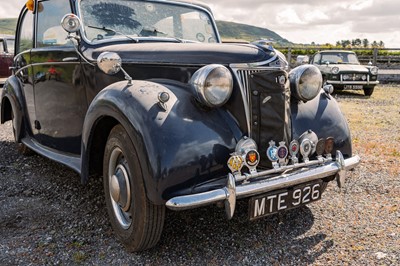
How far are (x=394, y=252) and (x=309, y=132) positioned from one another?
95 centimetres

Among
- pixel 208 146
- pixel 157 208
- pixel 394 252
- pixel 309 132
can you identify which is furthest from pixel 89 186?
pixel 394 252

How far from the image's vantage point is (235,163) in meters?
2.21

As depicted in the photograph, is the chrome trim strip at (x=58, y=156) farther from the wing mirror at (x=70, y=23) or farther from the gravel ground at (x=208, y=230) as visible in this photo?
the wing mirror at (x=70, y=23)

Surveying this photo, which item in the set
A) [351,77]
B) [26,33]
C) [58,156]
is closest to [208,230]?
[58,156]

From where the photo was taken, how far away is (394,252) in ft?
8.25

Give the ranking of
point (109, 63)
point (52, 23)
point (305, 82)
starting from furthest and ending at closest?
point (52, 23) < point (305, 82) < point (109, 63)

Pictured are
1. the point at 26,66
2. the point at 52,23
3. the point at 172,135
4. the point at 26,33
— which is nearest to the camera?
the point at 172,135

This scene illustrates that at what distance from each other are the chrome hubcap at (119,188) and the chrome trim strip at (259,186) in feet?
1.41

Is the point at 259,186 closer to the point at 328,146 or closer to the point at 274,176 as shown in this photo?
the point at 274,176

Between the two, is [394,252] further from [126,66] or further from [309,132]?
[126,66]

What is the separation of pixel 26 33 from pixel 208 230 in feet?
10.1

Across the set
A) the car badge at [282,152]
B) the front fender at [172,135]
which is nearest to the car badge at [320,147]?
the car badge at [282,152]

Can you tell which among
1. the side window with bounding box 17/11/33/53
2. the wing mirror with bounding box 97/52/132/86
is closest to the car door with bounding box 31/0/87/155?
the side window with bounding box 17/11/33/53

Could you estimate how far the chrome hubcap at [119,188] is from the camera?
2.41m
